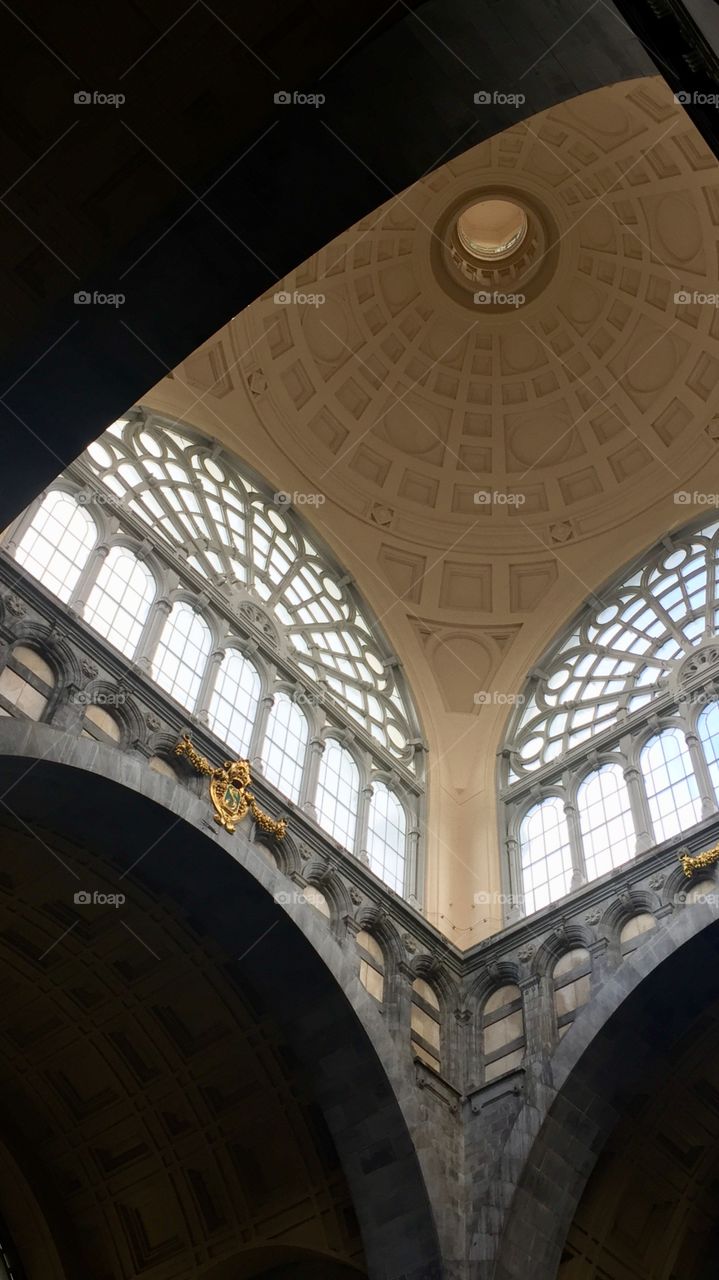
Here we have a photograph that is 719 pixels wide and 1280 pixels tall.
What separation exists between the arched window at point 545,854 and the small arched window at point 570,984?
1656 mm

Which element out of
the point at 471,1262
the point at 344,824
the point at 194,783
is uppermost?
the point at 344,824

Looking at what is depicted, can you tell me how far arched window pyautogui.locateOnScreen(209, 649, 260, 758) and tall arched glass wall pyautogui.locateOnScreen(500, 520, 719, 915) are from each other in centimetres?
592

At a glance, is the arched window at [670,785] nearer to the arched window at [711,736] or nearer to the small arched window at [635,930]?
the arched window at [711,736]

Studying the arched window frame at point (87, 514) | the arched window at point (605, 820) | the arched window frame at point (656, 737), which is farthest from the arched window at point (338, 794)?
the arched window frame at point (87, 514)

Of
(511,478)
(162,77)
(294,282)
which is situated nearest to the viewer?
(162,77)

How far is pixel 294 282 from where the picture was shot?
2742cm

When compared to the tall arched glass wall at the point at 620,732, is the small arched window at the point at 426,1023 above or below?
below

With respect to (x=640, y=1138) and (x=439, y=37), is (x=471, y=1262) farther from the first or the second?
(x=439, y=37)

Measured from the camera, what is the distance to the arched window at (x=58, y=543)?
18.9m

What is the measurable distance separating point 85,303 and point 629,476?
1846 centimetres

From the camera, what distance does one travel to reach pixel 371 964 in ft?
64.3

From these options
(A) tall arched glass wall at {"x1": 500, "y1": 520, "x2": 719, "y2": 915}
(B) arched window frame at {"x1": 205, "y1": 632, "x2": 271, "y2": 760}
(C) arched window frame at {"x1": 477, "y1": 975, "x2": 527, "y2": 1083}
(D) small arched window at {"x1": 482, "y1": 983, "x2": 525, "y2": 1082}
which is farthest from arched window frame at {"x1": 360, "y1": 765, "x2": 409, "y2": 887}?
(D) small arched window at {"x1": 482, "y1": 983, "x2": 525, "y2": 1082}

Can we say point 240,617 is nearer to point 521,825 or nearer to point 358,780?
point 358,780

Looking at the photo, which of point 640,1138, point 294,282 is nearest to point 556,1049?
point 640,1138
